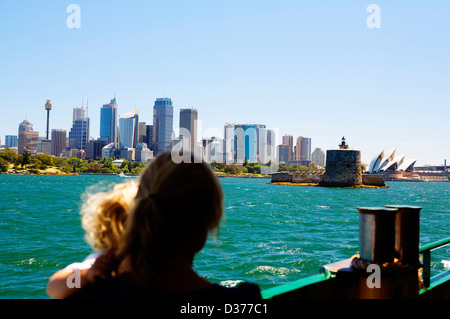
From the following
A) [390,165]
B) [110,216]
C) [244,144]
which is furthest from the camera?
[244,144]

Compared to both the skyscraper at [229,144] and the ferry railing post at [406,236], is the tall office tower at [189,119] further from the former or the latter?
the ferry railing post at [406,236]

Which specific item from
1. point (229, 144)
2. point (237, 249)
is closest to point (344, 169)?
point (229, 144)

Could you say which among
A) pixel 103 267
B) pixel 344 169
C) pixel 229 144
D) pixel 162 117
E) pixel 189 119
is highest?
pixel 162 117

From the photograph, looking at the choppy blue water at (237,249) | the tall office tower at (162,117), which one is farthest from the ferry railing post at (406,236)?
the tall office tower at (162,117)

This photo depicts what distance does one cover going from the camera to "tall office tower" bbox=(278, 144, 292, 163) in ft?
643

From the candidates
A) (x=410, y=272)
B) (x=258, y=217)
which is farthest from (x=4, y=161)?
(x=410, y=272)

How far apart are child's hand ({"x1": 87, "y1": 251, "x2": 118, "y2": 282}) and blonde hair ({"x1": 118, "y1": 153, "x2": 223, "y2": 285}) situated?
9cm

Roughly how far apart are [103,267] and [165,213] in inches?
11.5

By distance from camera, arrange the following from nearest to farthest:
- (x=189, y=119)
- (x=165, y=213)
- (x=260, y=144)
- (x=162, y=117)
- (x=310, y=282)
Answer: (x=165, y=213), (x=310, y=282), (x=189, y=119), (x=260, y=144), (x=162, y=117)

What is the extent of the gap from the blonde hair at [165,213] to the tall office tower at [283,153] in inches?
7703

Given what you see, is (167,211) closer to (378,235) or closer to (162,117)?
(378,235)

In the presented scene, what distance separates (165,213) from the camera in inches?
49.8

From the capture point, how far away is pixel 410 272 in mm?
2762
